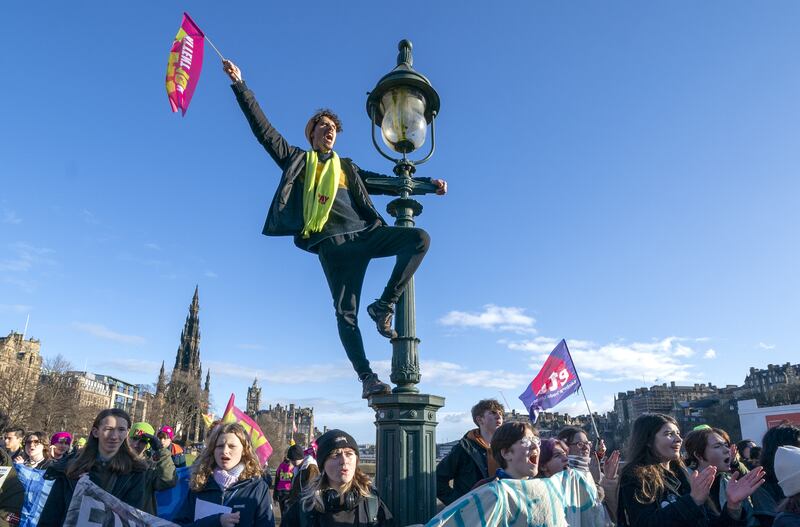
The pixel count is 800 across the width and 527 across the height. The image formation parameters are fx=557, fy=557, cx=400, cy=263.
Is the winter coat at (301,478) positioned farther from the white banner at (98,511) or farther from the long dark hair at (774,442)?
the long dark hair at (774,442)

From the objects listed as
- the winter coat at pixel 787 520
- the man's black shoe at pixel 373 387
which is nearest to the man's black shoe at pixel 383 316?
the man's black shoe at pixel 373 387

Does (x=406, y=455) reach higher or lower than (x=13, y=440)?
lower

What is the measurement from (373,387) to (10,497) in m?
4.26

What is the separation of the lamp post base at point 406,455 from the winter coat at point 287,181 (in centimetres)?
134

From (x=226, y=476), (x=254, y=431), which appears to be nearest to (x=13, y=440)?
(x=254, y=431)

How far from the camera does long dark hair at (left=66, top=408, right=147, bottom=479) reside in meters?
3.78

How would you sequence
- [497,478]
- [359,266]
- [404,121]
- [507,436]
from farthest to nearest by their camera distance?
[404,121], [359,266], [507,436], [497,478]

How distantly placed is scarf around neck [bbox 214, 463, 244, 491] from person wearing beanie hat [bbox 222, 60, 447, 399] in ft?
3.51

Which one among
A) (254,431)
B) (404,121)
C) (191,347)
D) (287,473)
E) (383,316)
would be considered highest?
(191,347)

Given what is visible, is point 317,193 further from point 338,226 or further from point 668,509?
point 668,509

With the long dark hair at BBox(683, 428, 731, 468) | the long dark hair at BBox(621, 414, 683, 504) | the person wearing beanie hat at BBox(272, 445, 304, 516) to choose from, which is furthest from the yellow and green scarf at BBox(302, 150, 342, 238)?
the person wearing beanie hat at BBox(272, 445, 304, 516)

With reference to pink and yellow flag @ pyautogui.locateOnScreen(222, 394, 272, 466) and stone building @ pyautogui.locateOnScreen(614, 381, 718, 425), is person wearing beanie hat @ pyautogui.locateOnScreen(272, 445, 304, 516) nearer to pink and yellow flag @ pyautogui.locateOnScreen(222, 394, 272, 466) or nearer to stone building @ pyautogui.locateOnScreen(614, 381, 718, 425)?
pink and yellow flag @ pyautogui.locateOnScreen(222, 394, 272, 466)

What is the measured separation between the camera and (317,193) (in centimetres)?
405

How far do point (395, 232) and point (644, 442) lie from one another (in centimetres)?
235
